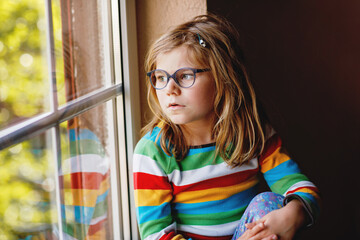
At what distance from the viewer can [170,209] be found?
1.14 meters

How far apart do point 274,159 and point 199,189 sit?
26 centimetres

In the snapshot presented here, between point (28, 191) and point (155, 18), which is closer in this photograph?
point (28, 191)

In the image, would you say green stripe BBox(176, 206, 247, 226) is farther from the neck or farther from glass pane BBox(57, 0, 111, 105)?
glass pane BBox(57, 0, 111, 105)

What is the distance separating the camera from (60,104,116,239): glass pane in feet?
3.15

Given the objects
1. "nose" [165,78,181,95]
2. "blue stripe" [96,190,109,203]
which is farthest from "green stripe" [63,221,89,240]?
"nose" [165,78,181,95]

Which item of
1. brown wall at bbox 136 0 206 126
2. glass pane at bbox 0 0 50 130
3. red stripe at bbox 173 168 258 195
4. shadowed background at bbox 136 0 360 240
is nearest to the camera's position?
glass pane at bbox 0 0 50 130

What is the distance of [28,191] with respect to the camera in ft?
2.54

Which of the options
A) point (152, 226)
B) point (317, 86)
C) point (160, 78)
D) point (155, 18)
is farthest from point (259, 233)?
point (317, 86)

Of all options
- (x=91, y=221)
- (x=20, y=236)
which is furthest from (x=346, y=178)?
(x=20, y=236)

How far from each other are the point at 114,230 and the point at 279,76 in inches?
42.9

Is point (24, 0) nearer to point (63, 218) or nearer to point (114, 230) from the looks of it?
point (63, 218)

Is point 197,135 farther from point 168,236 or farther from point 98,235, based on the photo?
point 98,235

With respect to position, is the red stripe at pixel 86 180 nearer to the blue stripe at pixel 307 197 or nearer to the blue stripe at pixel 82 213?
the blue stripe at pixel 82 213

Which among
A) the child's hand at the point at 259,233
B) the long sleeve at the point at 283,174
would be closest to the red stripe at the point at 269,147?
the long sleeve at the point at 283,174
